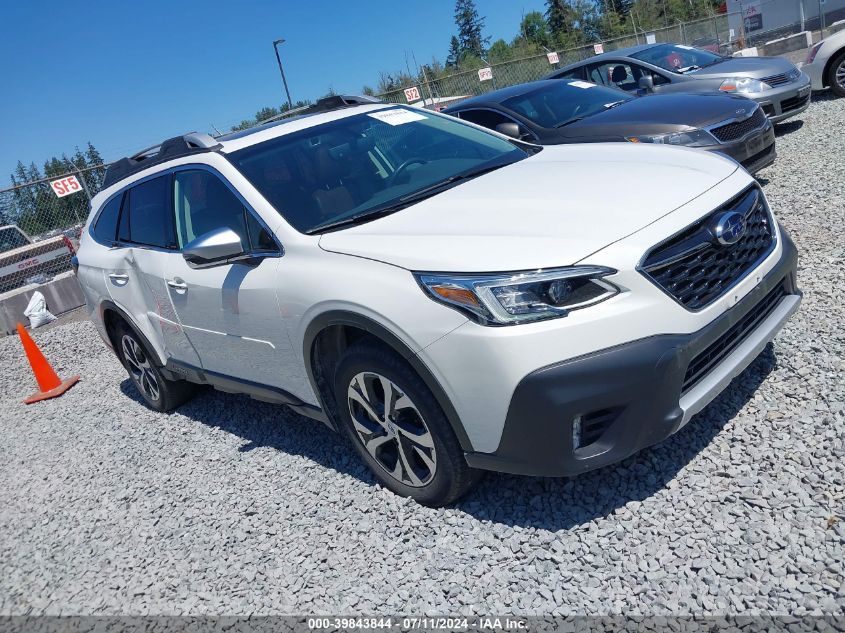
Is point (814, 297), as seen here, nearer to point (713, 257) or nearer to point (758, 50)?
point (713, 257)

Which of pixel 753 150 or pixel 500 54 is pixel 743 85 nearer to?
pixel 753 150

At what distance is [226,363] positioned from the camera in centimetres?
414

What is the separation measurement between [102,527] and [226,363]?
1198 millimetres

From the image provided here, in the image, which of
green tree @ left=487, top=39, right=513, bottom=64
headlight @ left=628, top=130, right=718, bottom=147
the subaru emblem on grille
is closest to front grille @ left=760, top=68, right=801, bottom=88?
headlight @ left=628, top=130, right=718, bottom=147

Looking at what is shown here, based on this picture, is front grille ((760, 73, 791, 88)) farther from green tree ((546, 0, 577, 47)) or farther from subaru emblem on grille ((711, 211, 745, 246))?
green tree ((546, 0, 577, 47))

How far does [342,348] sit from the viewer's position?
11.1 feet

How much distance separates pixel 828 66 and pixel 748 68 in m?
2.79

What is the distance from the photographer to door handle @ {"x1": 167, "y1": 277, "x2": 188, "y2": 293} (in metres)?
4.15

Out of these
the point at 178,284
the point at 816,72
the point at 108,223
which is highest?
the point at 108,223

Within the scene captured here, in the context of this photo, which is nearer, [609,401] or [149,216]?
[609,401]

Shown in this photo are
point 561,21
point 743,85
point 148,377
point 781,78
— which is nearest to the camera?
point 148,377

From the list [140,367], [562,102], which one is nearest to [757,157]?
[562,102]

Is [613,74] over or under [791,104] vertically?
over

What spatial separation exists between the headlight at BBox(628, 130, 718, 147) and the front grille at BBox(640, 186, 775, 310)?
11.8 feet
